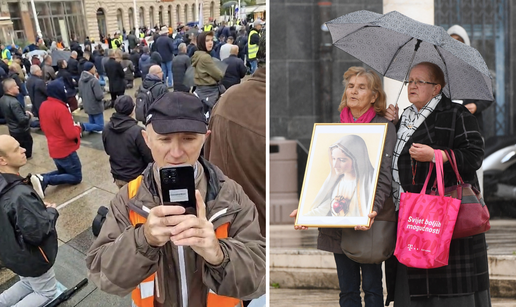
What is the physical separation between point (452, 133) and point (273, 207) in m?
1.98

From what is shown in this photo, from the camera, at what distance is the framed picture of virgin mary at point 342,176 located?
1.43 meters

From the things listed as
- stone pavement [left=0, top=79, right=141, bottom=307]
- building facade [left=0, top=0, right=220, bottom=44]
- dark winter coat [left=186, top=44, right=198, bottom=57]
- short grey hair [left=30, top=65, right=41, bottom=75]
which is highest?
building facade [left=0, top=0, right=220, bottom=44]

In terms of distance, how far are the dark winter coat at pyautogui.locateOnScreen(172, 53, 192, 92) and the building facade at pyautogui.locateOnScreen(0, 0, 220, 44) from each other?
13 cm

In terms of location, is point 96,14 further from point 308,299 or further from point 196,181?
point 308,299

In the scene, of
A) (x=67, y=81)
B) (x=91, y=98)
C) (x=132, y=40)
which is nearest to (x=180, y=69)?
(x=132, y=40)

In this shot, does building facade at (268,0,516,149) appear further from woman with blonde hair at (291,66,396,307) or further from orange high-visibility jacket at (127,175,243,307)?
orange high-visibility jacket at (127,175,243,307)

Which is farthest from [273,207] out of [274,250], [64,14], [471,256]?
[64,14]

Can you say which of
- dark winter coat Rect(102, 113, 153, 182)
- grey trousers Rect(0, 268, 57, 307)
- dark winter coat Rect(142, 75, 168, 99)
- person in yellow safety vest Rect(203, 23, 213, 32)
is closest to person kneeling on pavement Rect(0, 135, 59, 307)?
grey trousers Rect(0, 268, 57, 307)

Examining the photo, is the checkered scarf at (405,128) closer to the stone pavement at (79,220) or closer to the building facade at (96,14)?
the building facade at (96,14)

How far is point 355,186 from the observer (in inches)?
56.4

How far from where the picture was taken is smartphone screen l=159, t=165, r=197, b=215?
89cm

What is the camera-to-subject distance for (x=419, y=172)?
153 cm

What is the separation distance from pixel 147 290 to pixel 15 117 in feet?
9.89

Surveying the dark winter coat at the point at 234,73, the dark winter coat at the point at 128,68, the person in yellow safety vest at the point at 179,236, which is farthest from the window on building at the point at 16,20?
the person in yellow safety vest at the point at 179,236
